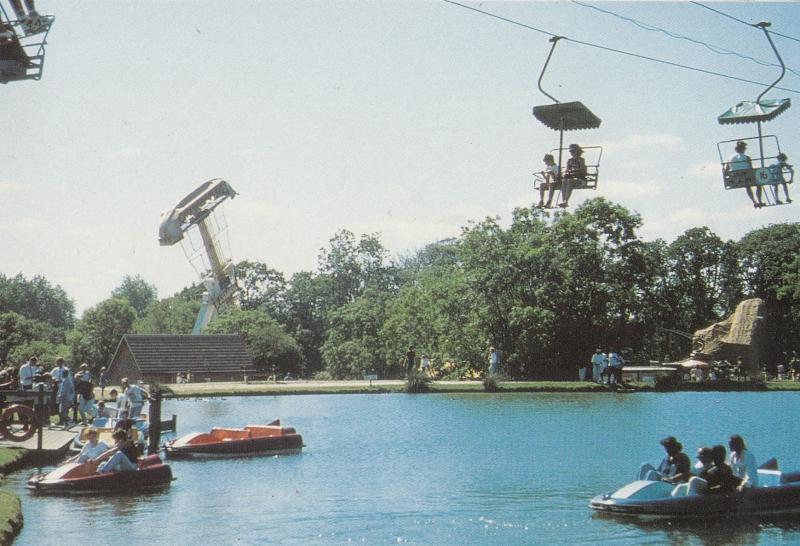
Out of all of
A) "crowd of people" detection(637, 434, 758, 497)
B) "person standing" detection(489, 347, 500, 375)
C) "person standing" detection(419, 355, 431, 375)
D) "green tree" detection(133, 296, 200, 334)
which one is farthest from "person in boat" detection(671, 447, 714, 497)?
"green tree" detection(133, 296, 200, 334)

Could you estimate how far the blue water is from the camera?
22828 millimetres

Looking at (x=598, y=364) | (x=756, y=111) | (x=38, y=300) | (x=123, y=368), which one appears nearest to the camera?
(x=756, y=111)

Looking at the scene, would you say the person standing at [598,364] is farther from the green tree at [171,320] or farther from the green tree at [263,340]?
the green tree at [171,320]

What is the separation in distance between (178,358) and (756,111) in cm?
6360

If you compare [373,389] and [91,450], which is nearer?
[91,450]

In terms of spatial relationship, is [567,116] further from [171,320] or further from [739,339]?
[171,320]

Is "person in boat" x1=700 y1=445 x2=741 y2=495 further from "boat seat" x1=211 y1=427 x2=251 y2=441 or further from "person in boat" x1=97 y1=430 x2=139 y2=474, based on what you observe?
"boat seat" x1=211 y1=427 x2=251 y2=441

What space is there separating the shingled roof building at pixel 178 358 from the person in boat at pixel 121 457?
5406 centimetres

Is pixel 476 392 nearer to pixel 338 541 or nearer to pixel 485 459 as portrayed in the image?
pixel 485 459

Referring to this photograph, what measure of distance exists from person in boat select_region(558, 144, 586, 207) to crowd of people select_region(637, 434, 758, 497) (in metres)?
7.69

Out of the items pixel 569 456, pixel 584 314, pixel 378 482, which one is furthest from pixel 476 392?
pixel 378 482

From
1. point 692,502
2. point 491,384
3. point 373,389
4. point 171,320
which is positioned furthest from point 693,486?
point 171,320

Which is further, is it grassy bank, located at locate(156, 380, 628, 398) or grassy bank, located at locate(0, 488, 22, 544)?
grassy bank, located at locate(156, 380, 628, 398)

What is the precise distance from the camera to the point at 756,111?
26.2m
